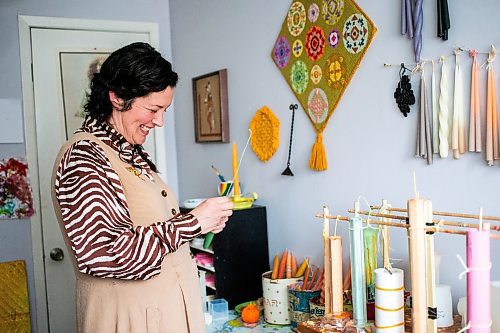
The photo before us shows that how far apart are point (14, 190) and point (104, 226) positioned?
158 centimetres

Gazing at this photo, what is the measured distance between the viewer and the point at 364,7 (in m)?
1.74

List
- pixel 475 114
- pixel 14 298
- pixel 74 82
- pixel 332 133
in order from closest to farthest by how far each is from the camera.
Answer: pixel 475 114
pixel 332 133
pixel 14 298
pixel 74 82

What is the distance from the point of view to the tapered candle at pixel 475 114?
139cm

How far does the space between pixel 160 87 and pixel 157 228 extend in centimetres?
35

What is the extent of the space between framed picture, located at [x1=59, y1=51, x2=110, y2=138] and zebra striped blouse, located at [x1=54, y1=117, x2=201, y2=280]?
1506 mm

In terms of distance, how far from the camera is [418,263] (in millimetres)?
1031

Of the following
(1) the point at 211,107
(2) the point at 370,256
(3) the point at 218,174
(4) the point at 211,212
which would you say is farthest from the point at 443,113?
(1) the point at 211,107

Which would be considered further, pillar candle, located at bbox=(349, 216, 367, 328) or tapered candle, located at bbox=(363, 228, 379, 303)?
tapered candle, located at bbox=(363, 228, 379, 303)

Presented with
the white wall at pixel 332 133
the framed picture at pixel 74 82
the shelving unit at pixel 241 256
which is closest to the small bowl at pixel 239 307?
the shelving unit at pixel 241 256

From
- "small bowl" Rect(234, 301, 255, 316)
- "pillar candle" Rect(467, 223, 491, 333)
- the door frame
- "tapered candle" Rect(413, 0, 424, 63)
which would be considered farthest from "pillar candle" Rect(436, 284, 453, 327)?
the door frame

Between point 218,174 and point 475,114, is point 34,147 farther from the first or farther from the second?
point 475,114

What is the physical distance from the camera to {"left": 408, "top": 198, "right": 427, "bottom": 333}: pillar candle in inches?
40.5

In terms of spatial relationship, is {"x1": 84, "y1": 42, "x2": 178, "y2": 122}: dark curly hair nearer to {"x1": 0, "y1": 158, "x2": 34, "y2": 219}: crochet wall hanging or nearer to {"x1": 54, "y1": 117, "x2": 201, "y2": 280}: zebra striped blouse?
{"x1": 54, "y1": 117, "x2": 201, "y2": 280}: zebra striped blouse

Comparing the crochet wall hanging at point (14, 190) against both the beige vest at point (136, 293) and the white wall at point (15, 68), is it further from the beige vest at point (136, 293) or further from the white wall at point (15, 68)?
the beige vest at point (136, 293)
